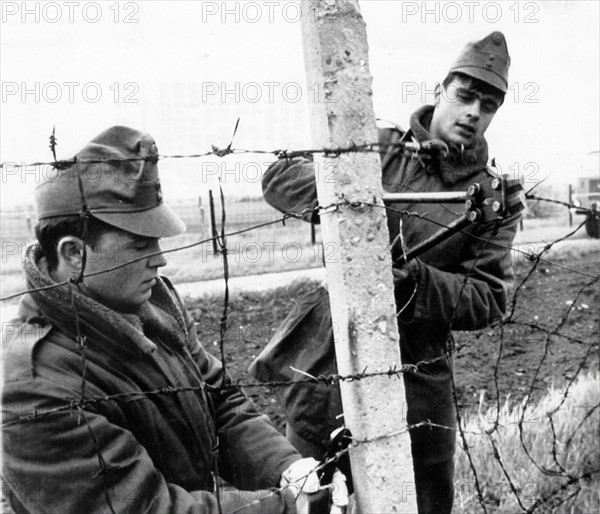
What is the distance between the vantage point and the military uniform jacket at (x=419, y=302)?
2.18 meters

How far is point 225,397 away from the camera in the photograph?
2057 mm

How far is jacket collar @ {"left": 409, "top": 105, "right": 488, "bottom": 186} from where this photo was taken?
2.38 meters

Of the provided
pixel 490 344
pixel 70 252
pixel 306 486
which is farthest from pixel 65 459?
pixel 490 344

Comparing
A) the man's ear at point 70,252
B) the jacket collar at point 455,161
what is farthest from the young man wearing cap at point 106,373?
the jacket collar at point 455,161

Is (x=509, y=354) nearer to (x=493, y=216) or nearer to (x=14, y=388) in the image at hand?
(x=493, y=216)

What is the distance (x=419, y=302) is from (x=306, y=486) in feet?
2.35

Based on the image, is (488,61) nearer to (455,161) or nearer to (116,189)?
(455,161)

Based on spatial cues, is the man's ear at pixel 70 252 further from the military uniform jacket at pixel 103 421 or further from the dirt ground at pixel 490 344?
the dirt ground at pixel 490 344

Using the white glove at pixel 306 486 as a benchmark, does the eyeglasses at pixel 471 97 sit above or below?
above

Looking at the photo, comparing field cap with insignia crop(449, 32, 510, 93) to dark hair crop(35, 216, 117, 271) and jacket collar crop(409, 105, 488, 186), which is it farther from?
dark hair crop(35, 216, 117, 271)

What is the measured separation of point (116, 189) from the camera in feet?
5.37

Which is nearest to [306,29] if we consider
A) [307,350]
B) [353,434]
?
[353,434]

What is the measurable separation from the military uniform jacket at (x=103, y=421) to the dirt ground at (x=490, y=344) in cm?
236

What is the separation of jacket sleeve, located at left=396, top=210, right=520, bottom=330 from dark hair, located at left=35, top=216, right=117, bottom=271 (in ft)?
3.11
